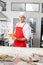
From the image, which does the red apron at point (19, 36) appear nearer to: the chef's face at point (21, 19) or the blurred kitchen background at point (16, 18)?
the chef's face at point (21, 19)

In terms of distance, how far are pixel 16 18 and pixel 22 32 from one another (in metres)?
0.43

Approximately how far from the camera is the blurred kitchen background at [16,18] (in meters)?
2.99

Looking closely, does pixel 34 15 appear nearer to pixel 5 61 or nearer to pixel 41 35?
pixel 41 35

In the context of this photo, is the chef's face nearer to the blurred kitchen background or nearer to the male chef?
the male chef

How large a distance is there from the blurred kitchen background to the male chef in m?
0.23

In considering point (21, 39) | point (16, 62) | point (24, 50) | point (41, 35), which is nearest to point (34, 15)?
point (41, 35)

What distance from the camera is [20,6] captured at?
3029mm

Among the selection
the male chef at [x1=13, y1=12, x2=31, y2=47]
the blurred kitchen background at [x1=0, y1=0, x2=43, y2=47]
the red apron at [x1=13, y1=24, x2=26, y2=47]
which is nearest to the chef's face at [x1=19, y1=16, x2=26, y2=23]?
the male chef at [x1=13, y1=12, x2=31, y2=47]

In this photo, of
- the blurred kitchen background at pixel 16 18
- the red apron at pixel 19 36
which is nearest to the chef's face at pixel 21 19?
the red apron at pixel 19 36

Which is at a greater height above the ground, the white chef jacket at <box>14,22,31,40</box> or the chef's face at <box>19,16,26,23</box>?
the chef's face at <box>19,16,26,23</box>

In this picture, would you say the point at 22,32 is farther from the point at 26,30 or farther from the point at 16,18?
the point at 16,18

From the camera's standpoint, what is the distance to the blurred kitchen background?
2994 millimetres

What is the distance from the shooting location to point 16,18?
2.99m

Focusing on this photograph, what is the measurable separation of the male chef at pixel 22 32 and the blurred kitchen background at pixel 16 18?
227 mm
